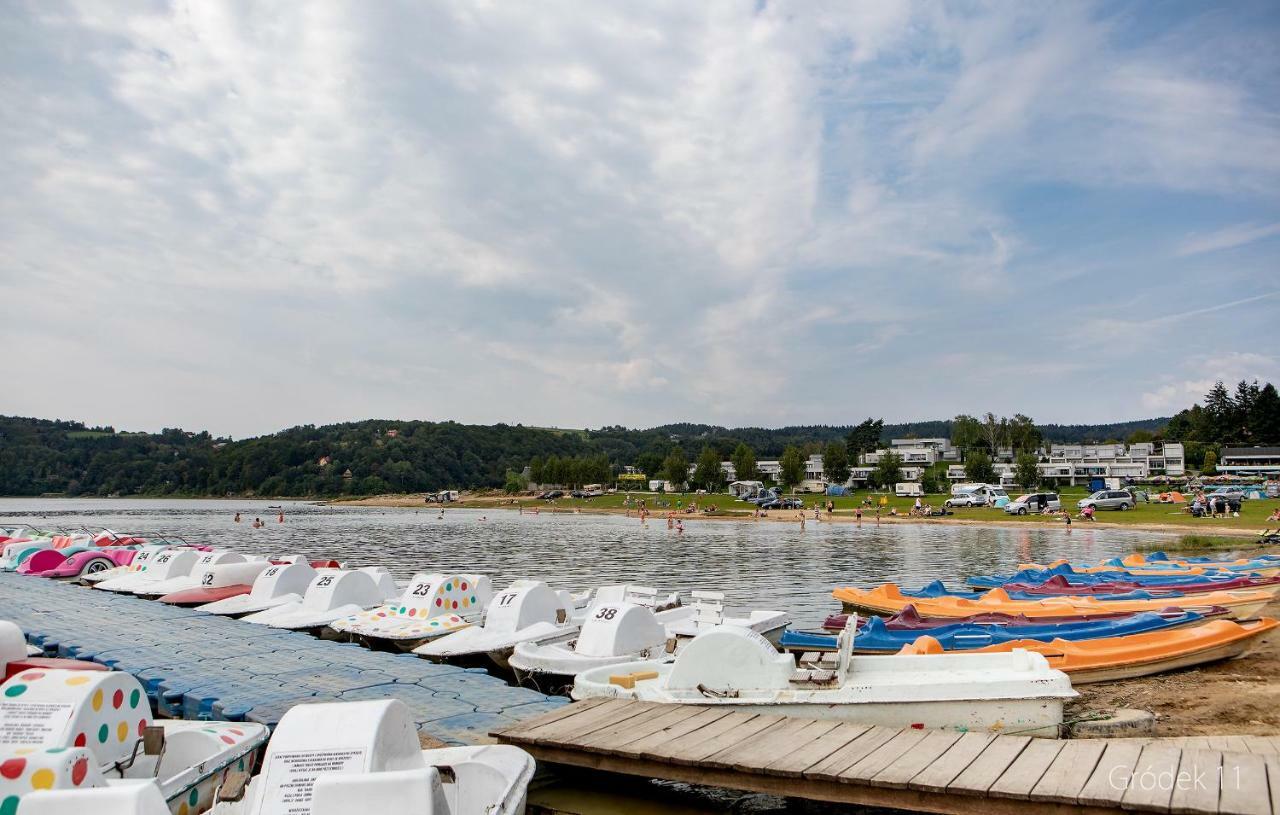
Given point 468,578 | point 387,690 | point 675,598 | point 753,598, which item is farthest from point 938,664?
point 753,598

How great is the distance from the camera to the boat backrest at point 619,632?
37.2 feet

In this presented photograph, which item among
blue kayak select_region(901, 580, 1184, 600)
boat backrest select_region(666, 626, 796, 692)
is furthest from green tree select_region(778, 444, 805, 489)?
boat backrest select_region(666, 626, 796, 692)

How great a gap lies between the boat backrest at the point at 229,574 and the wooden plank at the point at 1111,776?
17942mm

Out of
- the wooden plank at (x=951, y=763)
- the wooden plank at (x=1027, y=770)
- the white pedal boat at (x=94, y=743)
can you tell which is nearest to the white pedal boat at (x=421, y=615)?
the white pedal boat at (x=94, y=743)

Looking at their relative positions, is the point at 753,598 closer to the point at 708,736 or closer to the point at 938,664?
the point at 938,664

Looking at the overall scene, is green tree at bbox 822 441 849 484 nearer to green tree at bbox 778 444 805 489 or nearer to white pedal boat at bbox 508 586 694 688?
green tree at bbox 778 444 805 489

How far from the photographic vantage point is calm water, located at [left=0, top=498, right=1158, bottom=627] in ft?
97.7

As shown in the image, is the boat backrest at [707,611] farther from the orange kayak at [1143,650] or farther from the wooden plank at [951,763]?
the wooden plank at [951,763]

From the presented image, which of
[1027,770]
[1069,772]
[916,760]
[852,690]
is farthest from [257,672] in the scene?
[1069,772]

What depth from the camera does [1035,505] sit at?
65812mm

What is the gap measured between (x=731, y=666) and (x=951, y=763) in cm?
247

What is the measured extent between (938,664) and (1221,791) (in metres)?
3.74

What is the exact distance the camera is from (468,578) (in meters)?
16.2

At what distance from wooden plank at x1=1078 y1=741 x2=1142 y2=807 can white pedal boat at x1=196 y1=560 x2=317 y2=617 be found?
15.2 metres
